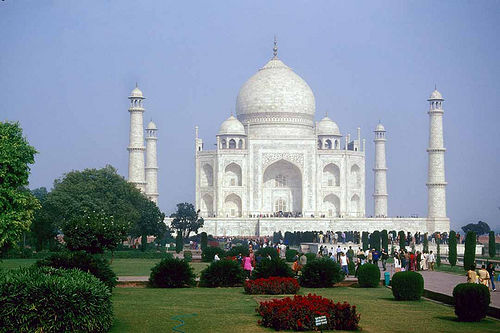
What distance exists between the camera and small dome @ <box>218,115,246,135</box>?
56844 mm

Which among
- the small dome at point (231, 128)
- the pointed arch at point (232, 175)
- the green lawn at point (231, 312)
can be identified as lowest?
the green lawn at point (231, 312)

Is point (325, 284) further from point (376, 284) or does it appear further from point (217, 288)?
point (217, 288)

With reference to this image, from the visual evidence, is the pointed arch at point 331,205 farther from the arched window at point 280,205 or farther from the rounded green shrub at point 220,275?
the rounded green shrub at point 220,275

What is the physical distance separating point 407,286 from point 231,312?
13.0 ft

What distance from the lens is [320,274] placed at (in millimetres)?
20547

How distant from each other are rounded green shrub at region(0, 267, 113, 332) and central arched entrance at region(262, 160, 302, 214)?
44.3 metres

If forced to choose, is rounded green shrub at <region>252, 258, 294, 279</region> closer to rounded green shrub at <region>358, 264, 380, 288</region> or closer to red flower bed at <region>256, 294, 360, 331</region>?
rounded green shrub at <region>358, 264, 380, 288</region>

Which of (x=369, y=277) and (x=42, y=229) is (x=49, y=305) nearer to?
(x=369, y=277)

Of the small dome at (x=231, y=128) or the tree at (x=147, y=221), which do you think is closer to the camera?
the tree at (x=147, y=221)

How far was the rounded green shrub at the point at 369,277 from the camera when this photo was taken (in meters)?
20.5

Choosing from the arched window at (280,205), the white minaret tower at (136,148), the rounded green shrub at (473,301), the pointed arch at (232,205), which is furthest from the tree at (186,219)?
the rounded green shrub at (473,301)

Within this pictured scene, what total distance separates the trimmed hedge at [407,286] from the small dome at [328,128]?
41791 millimetres

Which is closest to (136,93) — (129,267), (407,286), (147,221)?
(147,221)

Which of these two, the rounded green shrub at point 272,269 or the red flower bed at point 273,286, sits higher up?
the rounded green shrub at point 272,269
